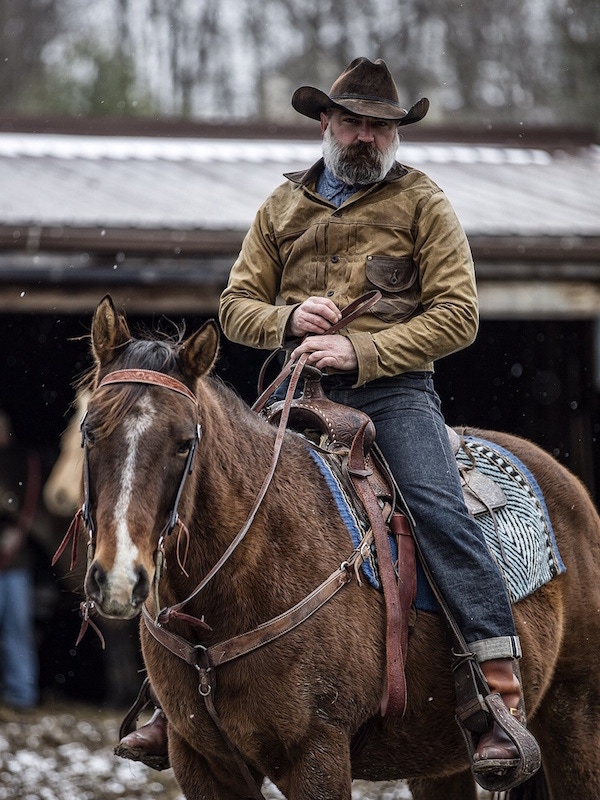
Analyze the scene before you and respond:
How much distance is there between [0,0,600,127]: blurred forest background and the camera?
866 inches

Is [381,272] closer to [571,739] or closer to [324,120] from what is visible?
[324,120]

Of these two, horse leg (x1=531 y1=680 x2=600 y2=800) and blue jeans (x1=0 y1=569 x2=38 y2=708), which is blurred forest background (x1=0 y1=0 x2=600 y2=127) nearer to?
blue jeans (x1=0 y1=569 x2=38 y2=708)

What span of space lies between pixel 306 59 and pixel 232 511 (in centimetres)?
1948

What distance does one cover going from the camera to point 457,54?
885 inches

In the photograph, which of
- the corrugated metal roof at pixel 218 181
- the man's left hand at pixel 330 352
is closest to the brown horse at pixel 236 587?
the man's left hand at pixel 330 352

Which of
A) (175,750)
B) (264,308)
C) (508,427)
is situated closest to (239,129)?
(508,427)

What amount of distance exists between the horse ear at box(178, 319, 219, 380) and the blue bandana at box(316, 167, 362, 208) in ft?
3.45

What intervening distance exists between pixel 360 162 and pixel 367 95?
0.25m

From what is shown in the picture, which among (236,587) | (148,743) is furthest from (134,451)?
(148,743)

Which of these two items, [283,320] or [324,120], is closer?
[283,320]

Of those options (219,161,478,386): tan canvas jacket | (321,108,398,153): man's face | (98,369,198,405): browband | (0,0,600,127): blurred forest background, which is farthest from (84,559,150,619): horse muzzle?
(0,0,600,127): blurred forest background

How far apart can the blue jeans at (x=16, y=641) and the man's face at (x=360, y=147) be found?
634 centimetres

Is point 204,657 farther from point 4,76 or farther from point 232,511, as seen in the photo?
point 4,76

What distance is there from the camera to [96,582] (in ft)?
9.75
